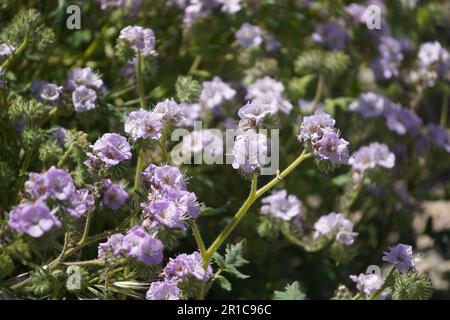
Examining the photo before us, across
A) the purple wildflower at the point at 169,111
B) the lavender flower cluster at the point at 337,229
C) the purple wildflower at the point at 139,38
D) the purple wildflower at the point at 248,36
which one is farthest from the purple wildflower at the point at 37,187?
the purple wildflower at the point at 248,36

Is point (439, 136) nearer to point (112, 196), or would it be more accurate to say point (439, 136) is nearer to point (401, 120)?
point (401, 120)

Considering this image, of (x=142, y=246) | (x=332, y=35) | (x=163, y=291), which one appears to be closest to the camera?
(x=142, y=246)

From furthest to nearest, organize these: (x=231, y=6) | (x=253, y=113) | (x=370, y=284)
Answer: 1. (x=231, y=6)
2. (x=370, y=284)
3. (x=253, y=113)

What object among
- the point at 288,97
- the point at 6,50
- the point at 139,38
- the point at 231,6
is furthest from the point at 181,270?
the point at 231,6

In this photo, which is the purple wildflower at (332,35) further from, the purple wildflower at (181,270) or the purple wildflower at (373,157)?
the purple wildflower at (181,270)

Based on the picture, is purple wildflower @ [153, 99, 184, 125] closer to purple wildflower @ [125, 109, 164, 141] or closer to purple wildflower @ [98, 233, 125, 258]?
purple wildflower @ [125, 109, 164, 141]

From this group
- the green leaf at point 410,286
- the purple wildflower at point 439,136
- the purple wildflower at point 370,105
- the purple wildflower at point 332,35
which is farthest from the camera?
the purple wildflower at point 332,35

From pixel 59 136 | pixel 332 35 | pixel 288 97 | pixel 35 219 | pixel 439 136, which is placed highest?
pixel 35 219

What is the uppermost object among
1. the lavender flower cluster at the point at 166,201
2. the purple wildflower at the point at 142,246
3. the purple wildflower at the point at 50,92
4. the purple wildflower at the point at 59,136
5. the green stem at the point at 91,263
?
the purple wildflower at the point at 50,92

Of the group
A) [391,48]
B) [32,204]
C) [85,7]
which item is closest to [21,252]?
[32,204]

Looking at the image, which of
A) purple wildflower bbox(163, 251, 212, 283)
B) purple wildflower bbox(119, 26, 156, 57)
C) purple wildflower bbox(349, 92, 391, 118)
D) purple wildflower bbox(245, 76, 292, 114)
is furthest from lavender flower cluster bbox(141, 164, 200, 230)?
purple wildflower bbox(349, 92, 391, 118)

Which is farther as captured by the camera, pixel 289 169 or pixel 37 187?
pixel 289 169
